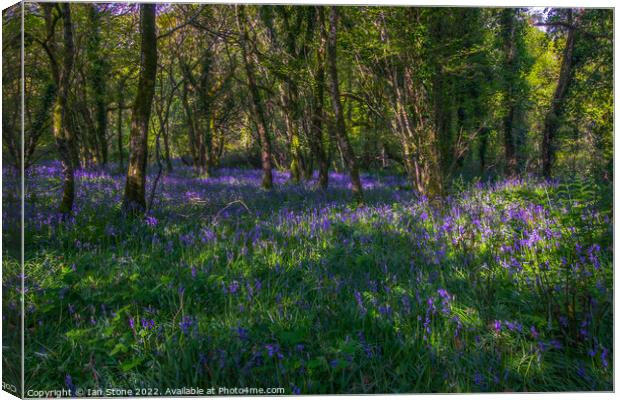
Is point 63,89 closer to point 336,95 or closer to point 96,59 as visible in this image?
point 96,59

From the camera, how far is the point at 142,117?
5.94m

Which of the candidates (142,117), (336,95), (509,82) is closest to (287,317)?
(142,117)

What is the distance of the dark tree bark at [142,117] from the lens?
231 inches

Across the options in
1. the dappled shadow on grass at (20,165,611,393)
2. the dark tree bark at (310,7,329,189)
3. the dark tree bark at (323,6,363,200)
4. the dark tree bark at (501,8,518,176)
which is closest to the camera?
the dappled shadow on grass at (20,165,611,393)

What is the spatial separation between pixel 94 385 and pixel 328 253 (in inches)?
101

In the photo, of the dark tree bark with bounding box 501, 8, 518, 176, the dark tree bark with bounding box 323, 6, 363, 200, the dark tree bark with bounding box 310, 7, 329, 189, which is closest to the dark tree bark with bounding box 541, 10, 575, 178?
the dark tree bark with bounding box 501, 8, 518, 176

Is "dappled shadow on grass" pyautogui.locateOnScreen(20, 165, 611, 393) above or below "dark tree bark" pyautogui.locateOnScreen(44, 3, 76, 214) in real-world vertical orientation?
below

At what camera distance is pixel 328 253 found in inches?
183

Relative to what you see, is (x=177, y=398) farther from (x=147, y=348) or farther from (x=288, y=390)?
(x=288, y=390)

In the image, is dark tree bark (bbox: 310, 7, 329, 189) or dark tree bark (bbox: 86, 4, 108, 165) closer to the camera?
dark tree bark (bbox: 86, 4, 108, 165)

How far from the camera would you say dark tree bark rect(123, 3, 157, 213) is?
19.2 feet

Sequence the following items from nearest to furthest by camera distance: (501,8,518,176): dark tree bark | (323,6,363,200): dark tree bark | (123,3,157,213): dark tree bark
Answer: (501,8,518,176): dark tree bark, (123,3,157,213): dark tree bark, (323,6,363,200): dark tree bark

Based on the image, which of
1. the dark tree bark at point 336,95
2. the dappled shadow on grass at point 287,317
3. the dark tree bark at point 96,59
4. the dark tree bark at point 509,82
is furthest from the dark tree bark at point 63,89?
the dark tree bark at point 509,82

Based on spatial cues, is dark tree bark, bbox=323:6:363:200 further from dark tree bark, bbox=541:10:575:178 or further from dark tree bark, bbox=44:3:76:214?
dark tree bark, bbox=44:3:76:214
